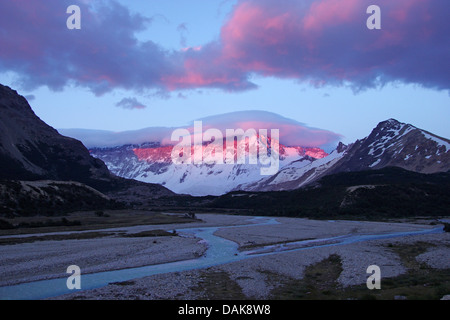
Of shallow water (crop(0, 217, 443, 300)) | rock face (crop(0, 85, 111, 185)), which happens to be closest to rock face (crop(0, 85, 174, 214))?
rock face (crop(0, 85, 111, 185))

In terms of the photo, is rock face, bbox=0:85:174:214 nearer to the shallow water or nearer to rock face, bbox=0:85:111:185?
rock face, bbox=0:85:111:185

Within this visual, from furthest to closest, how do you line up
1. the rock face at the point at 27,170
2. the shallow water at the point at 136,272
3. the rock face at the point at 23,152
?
the rock face at the point at 23,152 → the rock face at the point at 27,170 → the shallow water at the point at 136,272

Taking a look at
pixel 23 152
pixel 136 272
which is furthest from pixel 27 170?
pixel 136 272

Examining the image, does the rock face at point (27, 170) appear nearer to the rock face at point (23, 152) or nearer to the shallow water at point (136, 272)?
the rock face at point (23, 152)

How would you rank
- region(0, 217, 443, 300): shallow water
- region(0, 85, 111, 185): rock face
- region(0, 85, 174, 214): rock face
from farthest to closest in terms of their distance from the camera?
region(0, 85, 111, 185): rock face → region(0, 85, 174, 214): rock face → region(0, 217, 443, 300): shallow water

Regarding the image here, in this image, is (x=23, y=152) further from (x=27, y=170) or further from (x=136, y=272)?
(x=136, y=272)

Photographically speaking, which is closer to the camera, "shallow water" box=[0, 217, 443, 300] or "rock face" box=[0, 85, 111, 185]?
"shallow water" box=[0, 217, 443, 300]

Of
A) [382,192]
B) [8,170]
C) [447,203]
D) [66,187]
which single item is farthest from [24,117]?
[447,203]

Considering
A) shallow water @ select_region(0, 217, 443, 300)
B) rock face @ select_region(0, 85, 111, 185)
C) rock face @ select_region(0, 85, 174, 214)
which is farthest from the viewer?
rock face @ select_region(0, 85, 111, 185)

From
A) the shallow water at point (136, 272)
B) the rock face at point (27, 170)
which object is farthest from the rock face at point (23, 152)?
the shallow water at point (136, 272)

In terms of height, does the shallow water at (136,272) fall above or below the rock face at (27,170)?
below

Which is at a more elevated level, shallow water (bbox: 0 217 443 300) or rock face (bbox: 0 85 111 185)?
rock face (bbox: 0 85 111 185)
